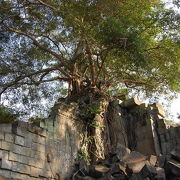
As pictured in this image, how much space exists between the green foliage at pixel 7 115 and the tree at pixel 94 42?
2.48 feet

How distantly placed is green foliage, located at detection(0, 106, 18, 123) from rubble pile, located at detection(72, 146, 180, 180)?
300 cm

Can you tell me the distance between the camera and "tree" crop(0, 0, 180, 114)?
9.40m

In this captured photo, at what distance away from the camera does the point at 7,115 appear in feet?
35.8

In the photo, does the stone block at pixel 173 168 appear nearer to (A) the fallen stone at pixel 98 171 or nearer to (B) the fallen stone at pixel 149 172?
(B) the fallen stone at pixel 149 172

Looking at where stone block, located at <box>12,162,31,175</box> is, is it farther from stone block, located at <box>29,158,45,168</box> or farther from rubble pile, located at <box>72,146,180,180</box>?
rubble pile, located at <box>72,146,180,180</box>

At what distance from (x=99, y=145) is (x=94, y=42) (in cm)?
340

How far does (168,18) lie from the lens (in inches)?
389

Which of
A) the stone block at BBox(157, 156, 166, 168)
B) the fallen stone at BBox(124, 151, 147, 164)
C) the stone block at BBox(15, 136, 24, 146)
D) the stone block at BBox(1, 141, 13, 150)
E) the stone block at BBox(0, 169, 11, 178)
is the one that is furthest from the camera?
the fallen stone at BBox(124, 151, 147, 164)

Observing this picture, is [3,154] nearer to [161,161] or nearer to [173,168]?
[173,168]

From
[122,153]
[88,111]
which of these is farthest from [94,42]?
[122,153]

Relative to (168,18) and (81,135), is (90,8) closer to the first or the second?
(168,18)

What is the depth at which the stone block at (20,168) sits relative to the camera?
23.3ft

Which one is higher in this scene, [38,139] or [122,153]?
[38,139]

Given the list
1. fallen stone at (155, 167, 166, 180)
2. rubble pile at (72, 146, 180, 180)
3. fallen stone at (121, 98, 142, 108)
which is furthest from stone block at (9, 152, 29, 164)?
fallen stone at (121, 98, 142, 108)
